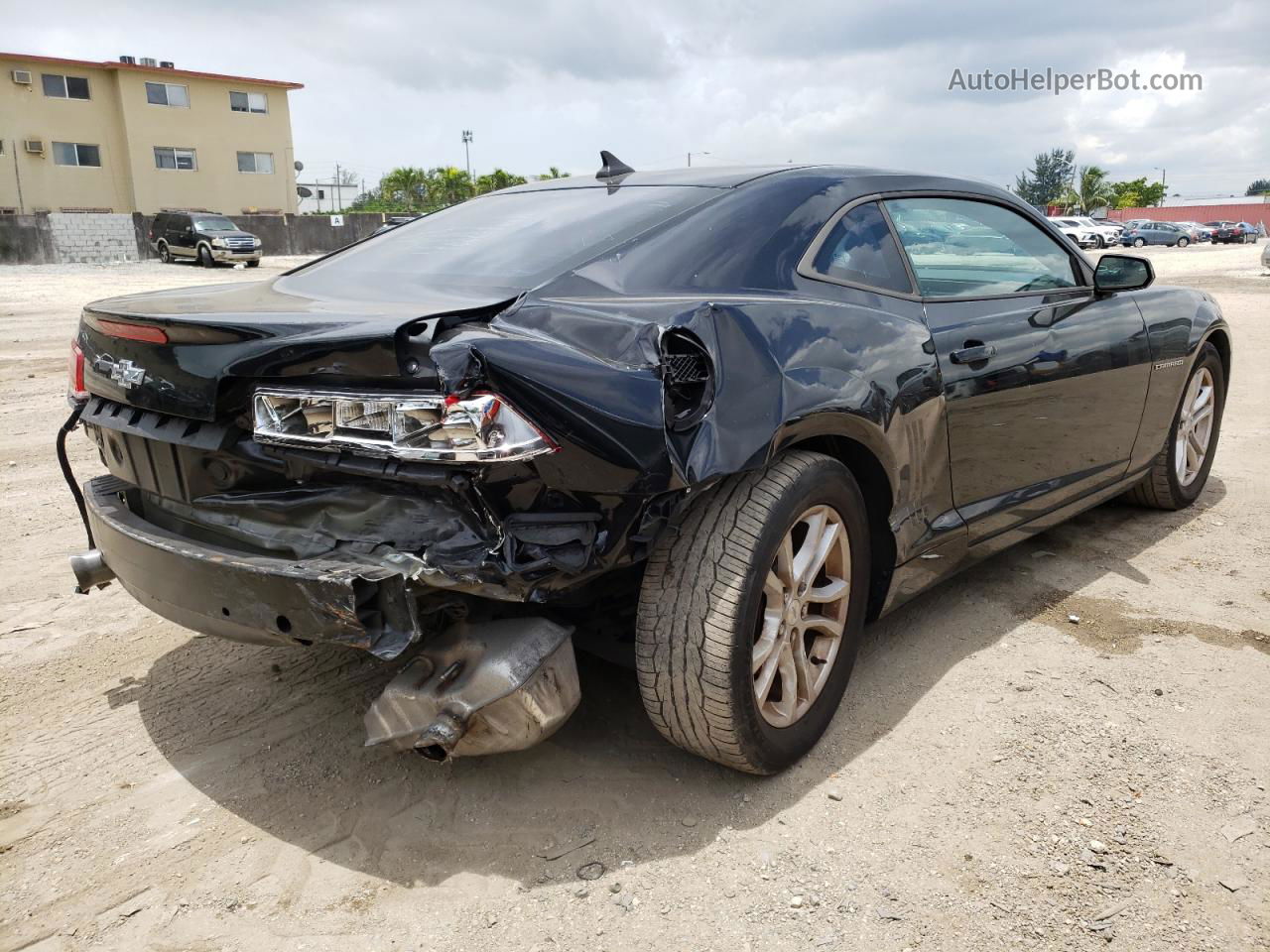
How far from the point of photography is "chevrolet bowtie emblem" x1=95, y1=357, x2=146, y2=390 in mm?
2520

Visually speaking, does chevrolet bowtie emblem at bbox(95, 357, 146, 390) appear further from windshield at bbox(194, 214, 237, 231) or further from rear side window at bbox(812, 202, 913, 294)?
windshield at bbox(194, 214, 237, 231)

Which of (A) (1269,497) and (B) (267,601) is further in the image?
(A) (1269,497)

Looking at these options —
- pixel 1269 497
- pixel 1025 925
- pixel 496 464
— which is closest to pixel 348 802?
pixel 496 464

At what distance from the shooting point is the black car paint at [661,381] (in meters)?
2.09

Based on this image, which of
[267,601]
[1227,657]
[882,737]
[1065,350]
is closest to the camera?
[267,601]

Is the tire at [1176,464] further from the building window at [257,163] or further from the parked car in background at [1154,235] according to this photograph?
the parked car in background at [1154,235]

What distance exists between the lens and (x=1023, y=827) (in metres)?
2.45

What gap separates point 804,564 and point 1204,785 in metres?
1.18

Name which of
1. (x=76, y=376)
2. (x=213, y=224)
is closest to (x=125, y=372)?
(x=76, y=376)

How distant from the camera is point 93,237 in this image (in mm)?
32719

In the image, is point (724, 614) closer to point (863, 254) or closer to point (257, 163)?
point (863, 254)

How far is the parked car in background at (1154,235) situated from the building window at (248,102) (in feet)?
136

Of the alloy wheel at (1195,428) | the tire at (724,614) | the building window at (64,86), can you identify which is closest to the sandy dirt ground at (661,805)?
the tire at (724,614)

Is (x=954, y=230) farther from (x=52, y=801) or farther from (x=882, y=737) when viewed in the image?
(x=52, y=801)
